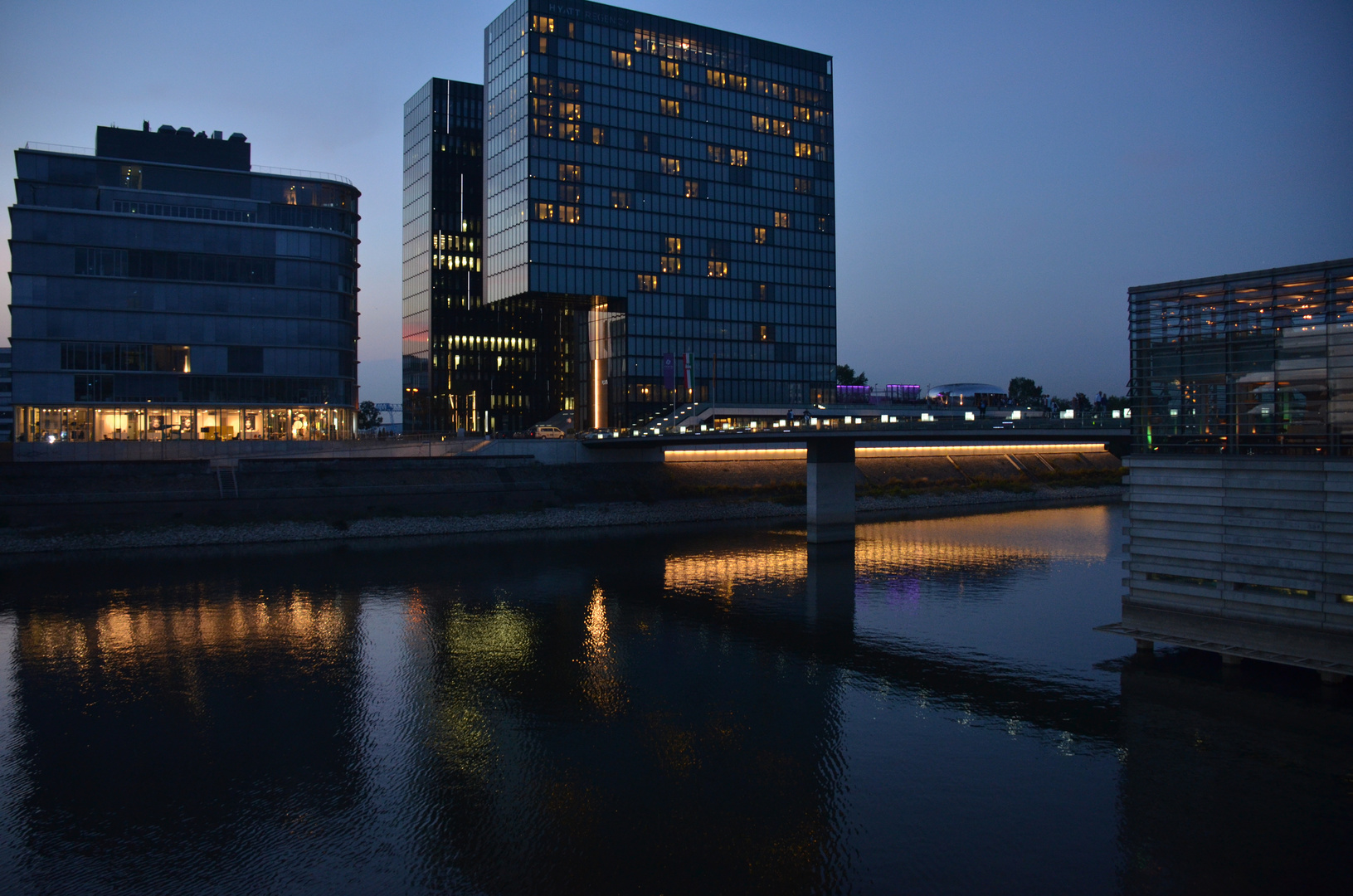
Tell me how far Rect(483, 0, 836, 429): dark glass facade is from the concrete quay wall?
4516 inches

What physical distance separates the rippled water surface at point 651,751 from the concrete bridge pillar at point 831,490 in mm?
27083

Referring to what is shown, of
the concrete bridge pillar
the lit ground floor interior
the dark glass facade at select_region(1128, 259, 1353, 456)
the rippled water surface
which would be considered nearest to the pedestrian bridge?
the concrete bridge pillar

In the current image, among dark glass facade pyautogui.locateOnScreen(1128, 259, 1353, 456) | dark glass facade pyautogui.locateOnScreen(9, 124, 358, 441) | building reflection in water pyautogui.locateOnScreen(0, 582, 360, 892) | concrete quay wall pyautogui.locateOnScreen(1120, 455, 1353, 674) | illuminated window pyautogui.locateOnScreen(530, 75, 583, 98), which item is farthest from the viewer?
illuminated window pyautogui.locateOnScreen(530, 75, 583, 98)

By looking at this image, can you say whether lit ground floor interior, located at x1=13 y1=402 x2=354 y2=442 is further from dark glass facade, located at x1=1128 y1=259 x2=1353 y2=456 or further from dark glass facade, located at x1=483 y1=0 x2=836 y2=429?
dark glass facade, located at x1=1128 y1=259 x2=1353 y2=456

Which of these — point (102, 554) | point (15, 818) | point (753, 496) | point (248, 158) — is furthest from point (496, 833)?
point (248, 158)

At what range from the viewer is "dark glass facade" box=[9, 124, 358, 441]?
4006 inches

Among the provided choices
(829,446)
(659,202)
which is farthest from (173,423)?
(659,202)

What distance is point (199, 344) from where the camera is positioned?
107 m

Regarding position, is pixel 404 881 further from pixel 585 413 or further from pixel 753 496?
pixel 585 413

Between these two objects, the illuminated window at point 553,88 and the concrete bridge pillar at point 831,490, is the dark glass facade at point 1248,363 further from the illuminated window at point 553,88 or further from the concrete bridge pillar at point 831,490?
the illuminated window at point 553,88

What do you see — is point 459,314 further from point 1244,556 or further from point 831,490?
point 1244,556

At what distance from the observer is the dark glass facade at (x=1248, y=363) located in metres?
32.8

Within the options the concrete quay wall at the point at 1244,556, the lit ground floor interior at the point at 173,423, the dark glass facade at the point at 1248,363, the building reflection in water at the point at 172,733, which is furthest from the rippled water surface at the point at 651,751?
the lit ground floor interior at the point at 173,423

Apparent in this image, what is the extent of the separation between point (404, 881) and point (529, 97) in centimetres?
13565
